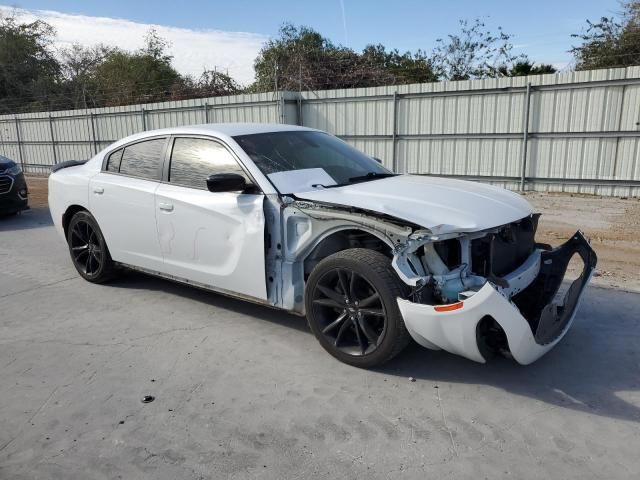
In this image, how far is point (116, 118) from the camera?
20.0m

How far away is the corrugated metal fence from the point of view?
11195 mm

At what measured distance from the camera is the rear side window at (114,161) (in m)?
5.23

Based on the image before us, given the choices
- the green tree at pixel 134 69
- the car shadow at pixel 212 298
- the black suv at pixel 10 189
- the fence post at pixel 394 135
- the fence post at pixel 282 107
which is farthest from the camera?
the green tree at pixel 134 69

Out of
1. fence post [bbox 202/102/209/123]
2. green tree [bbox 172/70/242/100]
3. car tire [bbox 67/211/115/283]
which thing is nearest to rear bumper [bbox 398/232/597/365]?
car tire [bbox 67/211/115/283]

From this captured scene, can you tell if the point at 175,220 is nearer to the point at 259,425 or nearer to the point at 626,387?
the point at 259,425

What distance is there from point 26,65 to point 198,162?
146ft

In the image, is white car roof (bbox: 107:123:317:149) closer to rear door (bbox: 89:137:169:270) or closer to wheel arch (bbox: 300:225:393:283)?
rear door (bbox: 89:137:169:270)

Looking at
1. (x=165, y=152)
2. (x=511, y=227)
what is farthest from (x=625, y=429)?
(x=165, y=152)

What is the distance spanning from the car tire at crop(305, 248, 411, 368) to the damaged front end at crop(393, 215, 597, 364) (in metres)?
0.13

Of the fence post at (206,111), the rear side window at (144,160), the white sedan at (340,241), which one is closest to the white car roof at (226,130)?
the white sedan at (340,241)

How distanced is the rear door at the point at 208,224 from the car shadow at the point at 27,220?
20.1 ft

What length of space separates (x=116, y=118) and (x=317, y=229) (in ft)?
60.9

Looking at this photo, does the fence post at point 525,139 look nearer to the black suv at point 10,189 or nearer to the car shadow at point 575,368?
the car shadow at point 575,368

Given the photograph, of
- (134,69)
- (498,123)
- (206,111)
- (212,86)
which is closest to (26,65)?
(134,69)
